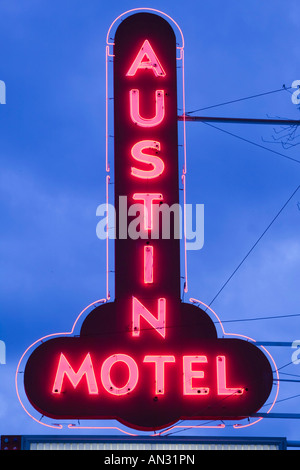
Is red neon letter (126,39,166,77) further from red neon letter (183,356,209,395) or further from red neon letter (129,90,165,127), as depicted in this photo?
red neon letter (183,356,209,395)

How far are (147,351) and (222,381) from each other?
67.8 inches

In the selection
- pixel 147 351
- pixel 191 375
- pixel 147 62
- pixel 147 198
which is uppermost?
pixel 147 62

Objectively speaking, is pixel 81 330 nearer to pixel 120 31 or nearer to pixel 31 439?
pixel 31 439

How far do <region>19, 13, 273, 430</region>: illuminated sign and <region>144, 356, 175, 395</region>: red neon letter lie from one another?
2cm

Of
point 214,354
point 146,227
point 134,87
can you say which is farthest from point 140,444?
point 134,87

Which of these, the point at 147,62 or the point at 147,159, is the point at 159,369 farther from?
the point at 147,62

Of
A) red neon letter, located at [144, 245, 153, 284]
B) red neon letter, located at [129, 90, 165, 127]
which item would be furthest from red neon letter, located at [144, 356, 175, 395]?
red neon letter, located at [129, 90, 165, 127]

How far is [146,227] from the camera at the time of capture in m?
24.9

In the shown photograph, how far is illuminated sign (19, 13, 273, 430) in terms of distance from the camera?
79.1 feet

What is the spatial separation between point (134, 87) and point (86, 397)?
714 centimetres

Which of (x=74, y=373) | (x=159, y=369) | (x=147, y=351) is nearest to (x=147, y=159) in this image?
(x=147, y=351)

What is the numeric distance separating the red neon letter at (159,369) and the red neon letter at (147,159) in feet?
13.2

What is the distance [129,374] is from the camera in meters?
24.3
